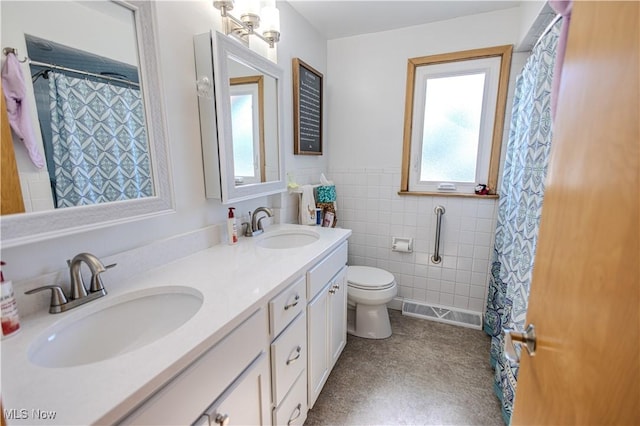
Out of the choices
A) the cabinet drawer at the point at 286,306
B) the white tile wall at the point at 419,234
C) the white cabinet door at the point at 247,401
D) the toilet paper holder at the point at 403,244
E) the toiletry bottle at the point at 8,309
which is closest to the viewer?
the toiletry bottle at the point at 8,309

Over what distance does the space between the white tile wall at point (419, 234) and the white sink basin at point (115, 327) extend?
5.97 ft

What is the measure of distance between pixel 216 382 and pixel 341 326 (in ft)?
3.95

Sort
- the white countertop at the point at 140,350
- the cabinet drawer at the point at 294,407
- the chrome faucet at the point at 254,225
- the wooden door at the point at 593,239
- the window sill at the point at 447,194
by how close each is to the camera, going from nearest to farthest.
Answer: the wooden door at the point at 593,239 < the white countertop at the point at 140,350 < the cabinet drawer at the point at 294,407 < the chrome faucet at the point at 254,225 < the window sill at the point at 447,194

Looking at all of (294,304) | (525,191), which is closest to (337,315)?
(294,304)

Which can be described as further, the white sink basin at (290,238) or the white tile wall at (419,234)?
the white tile wall at (419,234)

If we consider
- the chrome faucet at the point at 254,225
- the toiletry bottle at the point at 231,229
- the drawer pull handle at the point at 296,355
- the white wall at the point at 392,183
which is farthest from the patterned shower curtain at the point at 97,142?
the white wall at the point at 392,183

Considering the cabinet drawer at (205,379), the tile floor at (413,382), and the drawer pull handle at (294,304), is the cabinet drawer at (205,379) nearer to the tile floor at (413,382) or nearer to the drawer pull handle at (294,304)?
the drawer pull handle at (294,304)

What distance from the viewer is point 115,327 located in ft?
2.93

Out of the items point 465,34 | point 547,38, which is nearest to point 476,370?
point 547,38

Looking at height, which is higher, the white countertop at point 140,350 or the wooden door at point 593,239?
the wooden door at point 593,239

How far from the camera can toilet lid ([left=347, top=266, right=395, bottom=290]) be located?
202 cm

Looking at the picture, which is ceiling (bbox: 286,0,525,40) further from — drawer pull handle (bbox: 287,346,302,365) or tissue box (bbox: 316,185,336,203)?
drawer pull handle (bbox: 287,346,302,365)

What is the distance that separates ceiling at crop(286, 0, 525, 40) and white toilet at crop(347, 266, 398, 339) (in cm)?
188

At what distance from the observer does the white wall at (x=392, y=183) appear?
86.4 inches
